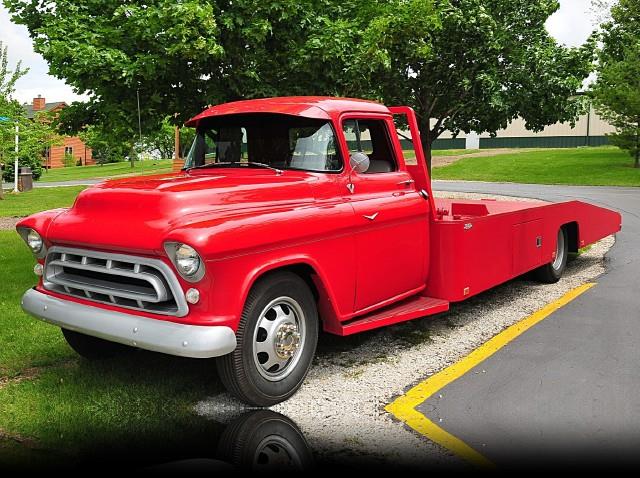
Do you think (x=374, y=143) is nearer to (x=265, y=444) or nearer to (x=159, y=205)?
(x=159, y=205)

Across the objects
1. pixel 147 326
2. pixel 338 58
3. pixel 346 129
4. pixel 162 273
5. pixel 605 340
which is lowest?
pixel 605 340

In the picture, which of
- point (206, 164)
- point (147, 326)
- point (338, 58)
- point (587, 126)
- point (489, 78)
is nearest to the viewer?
point (147, 326)

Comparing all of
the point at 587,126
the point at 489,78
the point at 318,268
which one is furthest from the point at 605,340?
the point at 587,126

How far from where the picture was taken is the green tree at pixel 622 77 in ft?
97.1

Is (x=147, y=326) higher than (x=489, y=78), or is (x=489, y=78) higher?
(x=489, y=78)

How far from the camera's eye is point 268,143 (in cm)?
507

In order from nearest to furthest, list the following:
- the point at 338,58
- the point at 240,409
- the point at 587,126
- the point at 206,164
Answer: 1. the point at 240,409
2. the point at 206,164
3. the point at 338,58
4. the point at 587,126

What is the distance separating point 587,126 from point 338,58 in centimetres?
5834

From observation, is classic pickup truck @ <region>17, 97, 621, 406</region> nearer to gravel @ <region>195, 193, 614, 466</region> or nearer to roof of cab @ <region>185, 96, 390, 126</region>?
roof of cab @ <region>185, 96, 390, 126</region>

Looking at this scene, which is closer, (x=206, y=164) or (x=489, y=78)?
(x=206, y=164)

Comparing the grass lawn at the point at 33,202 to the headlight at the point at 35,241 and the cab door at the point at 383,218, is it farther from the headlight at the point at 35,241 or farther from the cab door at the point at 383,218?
the cab door at the point at 383,218

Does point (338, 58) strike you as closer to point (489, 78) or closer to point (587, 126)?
point (489, 78)

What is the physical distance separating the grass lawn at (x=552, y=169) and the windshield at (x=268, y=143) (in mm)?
26478

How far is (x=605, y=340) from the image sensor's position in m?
5.62
